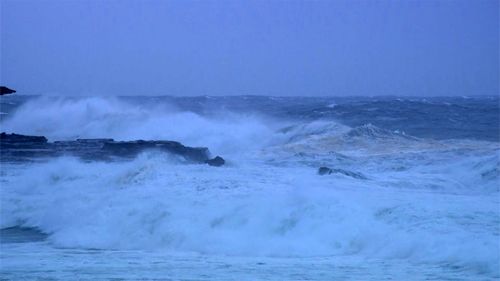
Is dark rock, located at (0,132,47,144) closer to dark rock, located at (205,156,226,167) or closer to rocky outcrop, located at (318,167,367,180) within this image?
dark rock, located at (205,156,226,167)

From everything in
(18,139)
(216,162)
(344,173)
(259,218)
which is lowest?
(259,218)

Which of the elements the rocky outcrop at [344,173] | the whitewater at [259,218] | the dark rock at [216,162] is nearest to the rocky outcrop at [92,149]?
the dark rock at [216,162]

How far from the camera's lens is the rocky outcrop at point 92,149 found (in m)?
18.1

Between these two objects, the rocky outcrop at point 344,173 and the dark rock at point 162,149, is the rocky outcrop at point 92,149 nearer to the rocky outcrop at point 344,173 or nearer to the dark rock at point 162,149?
the dark rock at point 162,149

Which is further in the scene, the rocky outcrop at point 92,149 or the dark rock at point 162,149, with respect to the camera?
the rocky outcrop at point 92,149

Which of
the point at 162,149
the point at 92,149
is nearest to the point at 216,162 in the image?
the point at 162,149

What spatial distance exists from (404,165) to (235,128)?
14.4 meters

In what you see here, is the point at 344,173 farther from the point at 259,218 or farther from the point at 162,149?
the point at 162,149

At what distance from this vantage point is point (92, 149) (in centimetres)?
2066

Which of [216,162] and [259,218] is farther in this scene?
[216,162]

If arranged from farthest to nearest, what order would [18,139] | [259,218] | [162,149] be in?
[18,139], [162,149], [259,218]

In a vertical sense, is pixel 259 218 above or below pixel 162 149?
below

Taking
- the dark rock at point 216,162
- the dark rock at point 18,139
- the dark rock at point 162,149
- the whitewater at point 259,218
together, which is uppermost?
the dark rock at point 18,139

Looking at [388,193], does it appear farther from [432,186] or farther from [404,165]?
[404,165]
